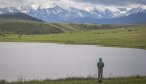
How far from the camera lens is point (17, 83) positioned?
134 feet

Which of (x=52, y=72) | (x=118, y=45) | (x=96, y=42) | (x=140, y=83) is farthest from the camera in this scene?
(x=96, y=42)

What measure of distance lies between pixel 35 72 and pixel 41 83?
1813 centimetres

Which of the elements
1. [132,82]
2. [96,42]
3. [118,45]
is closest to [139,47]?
[118,45]

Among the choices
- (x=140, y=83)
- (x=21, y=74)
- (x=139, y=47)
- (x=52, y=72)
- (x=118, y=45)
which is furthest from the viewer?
(x=118, y=45)

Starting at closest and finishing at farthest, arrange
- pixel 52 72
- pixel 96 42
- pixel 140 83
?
pixel 140 83, pixel 52 72, pixel 96 42

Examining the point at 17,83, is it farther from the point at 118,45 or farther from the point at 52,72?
the point at 118,45

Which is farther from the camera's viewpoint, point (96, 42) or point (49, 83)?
point (96, 42)

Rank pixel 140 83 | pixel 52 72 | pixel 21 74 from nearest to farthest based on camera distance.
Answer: pixel 140 83 < pixel 21 74 < pixel 52 72

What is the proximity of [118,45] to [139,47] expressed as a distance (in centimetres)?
1424

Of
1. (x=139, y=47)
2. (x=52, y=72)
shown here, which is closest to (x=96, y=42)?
(x=139, y=47)

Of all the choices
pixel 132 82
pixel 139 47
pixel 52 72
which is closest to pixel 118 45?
pixel 139 47

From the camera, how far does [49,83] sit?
40938 mm

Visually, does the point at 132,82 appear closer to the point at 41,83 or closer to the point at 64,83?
the point at 64,83

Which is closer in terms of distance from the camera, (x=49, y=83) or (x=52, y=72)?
(x=49, y=83)
